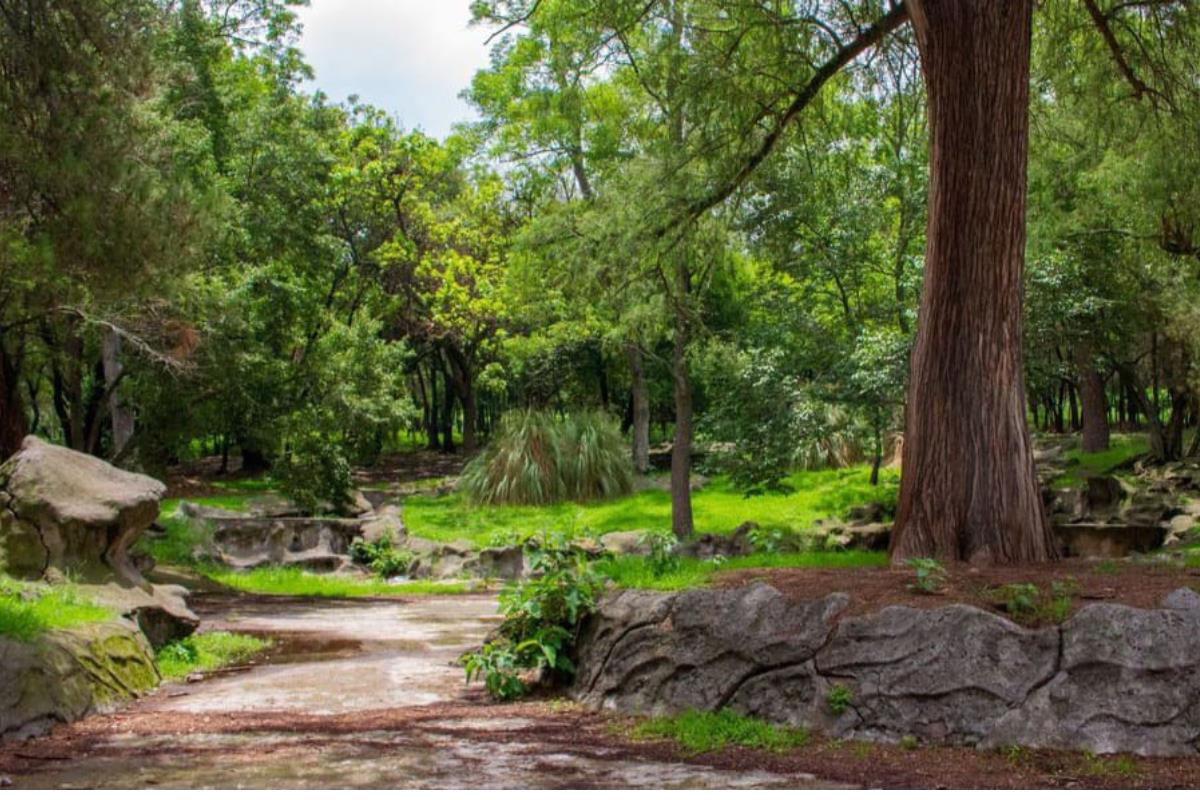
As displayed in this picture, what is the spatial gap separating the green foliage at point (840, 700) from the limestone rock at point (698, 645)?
1.02ft

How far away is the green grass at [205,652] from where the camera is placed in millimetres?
9109

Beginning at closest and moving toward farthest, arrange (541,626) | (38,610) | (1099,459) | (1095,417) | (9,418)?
(38,610) → (541,626) → (9,418) → (1099,459) → (1095,417)

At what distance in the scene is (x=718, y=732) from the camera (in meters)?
5.96

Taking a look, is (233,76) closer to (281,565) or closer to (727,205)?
(281,565)

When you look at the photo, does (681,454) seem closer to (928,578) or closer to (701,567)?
(701,567)

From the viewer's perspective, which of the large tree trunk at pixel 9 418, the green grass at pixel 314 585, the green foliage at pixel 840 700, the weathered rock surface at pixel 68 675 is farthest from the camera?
the green grass at pixel 314 585

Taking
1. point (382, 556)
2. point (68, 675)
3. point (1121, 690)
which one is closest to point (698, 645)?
point (1121, 690)

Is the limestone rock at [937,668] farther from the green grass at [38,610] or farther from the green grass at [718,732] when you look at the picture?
the green grass at [38,610]

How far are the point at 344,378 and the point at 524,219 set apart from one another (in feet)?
36.5

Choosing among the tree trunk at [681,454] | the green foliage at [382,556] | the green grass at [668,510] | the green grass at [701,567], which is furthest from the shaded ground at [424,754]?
the green grass at [668,510]

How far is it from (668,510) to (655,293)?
8.13 meters

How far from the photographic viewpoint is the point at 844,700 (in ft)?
19.2

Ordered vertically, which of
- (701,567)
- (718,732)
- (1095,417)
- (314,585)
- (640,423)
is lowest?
(314,585)

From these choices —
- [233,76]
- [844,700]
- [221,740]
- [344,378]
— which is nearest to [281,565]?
[344,378]
